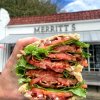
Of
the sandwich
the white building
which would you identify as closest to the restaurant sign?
the white building

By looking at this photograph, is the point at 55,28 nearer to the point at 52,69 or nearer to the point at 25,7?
the point at 52,69

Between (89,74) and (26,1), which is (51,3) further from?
(89,74)

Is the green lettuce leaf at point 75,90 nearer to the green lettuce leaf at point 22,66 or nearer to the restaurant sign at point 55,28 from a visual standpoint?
the green lettuce leaf at point 22,66

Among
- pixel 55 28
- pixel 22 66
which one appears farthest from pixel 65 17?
pixel 22 66

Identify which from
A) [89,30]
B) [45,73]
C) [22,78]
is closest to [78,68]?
[45,73]

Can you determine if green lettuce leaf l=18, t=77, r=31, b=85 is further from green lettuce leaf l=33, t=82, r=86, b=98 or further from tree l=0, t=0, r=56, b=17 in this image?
tree l=0, t=0, r=56, b=17

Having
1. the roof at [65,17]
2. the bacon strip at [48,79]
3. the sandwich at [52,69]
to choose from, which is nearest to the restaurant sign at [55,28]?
the roof at [65,17]
